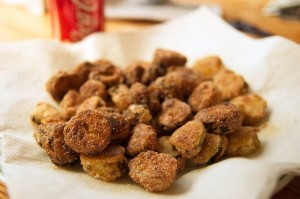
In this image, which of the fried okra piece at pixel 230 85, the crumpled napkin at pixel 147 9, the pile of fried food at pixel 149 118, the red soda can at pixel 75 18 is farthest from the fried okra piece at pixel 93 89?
the crumpled napkin at pixel 147 9

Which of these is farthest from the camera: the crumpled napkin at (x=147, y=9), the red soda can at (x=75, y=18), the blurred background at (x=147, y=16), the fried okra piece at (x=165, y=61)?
the crumpled napkin at (x=147, y=9)

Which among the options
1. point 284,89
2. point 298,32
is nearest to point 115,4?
point 298,32

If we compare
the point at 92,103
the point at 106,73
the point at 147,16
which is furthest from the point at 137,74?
the point at 147,16

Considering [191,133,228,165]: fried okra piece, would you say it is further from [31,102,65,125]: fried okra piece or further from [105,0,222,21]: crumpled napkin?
[105,0,222,21]: crumpled napkin

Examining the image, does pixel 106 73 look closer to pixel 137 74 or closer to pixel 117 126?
pixel 137 74

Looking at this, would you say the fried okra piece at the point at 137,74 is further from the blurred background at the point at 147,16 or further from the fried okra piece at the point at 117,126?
the blurred background at the point at 147,16

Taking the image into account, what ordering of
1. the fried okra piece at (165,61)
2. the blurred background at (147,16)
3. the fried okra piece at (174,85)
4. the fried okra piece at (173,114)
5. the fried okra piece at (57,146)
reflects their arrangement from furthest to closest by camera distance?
the blurred background at (147,16)
the fried okra piece at (165,61)
the fried okra piece at (174,85)
the fried okra piece at (173,114)
the fried okra piece at (57,146)

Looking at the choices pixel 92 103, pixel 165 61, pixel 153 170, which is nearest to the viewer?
pixel 153 170
